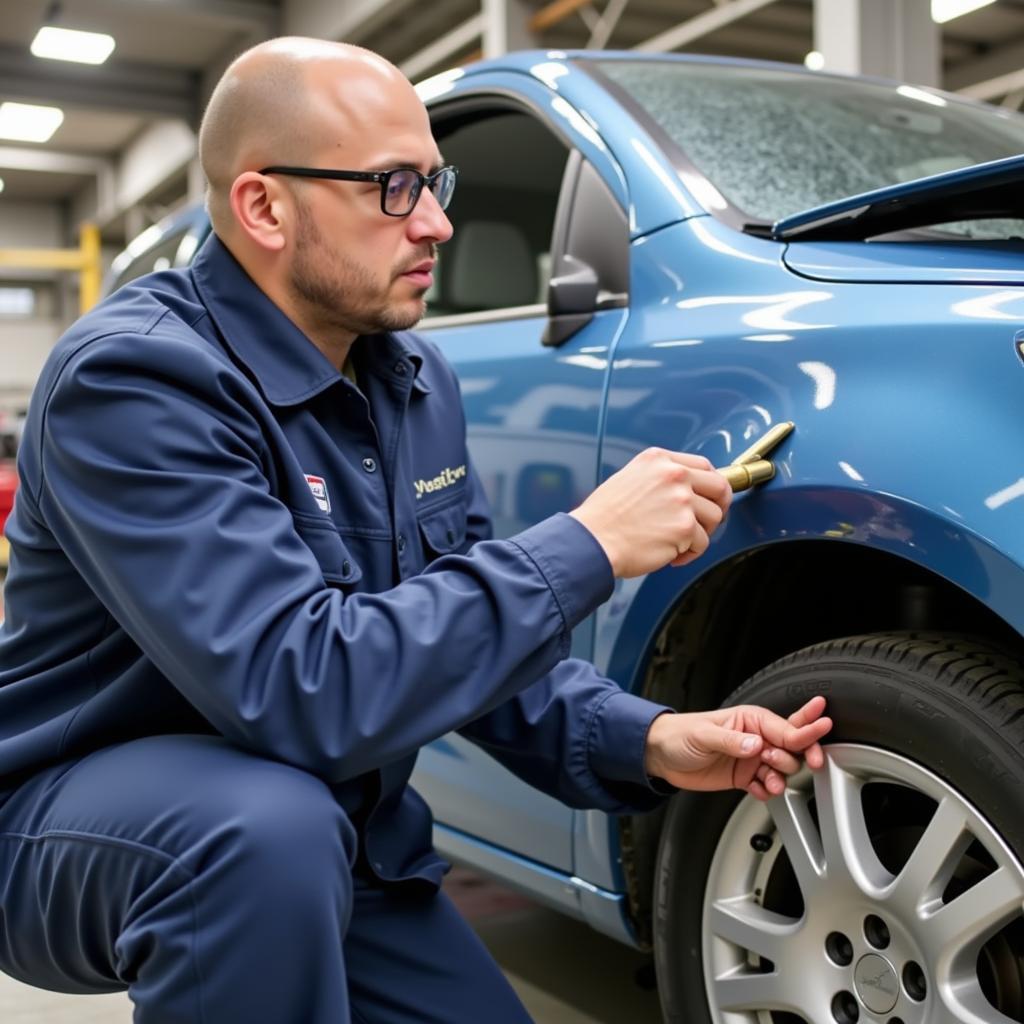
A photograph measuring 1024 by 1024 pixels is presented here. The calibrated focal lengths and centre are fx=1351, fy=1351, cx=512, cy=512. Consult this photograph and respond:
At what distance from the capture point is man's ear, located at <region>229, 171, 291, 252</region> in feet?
4.26

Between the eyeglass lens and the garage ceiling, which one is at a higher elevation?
the garage ceiling

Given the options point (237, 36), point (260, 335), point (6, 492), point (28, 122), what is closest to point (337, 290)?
point (260, 335)

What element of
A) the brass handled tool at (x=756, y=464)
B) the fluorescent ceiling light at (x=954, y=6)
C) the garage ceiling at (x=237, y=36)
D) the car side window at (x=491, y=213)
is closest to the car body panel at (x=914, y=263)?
the brass handled tool at (x=756, y=464)

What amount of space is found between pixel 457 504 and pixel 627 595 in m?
0.22

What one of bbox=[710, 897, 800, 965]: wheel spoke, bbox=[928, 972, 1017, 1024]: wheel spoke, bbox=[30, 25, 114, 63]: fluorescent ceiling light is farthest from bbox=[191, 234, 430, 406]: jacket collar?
bbox=[30, 25, 114, 63]: fluorescent ceiling light

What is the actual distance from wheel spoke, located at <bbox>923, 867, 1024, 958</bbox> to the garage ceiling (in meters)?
6.41

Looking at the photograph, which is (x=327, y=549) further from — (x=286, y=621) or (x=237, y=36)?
(x=237, y=36)

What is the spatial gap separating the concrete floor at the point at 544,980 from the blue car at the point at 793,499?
0.83 feet

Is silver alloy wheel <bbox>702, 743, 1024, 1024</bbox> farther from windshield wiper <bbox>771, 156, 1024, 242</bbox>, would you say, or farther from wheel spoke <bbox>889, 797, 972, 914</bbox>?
windshield wiper <bbox>771, 156, 1024, 242</bbox>

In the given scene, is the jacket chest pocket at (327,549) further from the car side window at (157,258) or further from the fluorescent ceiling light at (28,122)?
the fluorescent ceiling light at (28,122)

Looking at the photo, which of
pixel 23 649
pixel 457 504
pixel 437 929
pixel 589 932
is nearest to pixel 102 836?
pixel 23 649

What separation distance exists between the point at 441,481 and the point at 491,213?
1509 millimetres

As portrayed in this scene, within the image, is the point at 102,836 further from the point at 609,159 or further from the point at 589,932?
the point at 589,932

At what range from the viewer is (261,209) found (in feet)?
4.30
